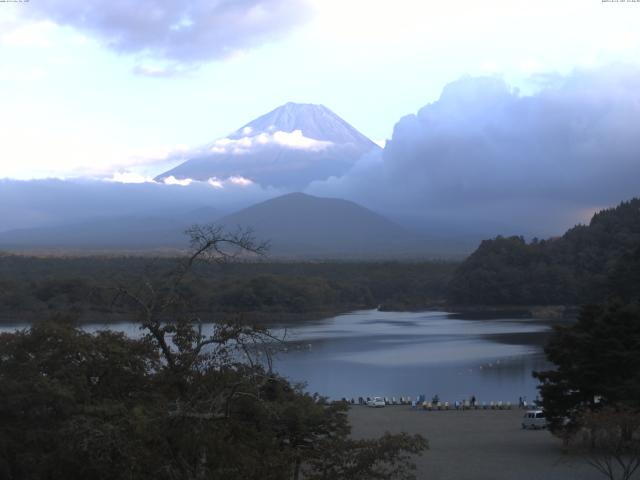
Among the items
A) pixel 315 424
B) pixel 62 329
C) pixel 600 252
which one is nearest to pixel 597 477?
pixel 315 424

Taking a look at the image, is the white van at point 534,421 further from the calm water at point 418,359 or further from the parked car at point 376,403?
the parked car at point 376,403

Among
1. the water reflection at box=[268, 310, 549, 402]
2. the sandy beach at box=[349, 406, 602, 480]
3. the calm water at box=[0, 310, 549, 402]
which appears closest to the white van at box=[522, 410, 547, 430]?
the sandy beach at box=[349, 406, 602, 480]

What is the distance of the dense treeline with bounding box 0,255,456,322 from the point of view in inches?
1612

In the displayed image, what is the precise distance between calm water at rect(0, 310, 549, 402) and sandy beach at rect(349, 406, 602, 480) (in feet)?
7.67

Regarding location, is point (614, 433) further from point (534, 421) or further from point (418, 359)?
point (418, 359)

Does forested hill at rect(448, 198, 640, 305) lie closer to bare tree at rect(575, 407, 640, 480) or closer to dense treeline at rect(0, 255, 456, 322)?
dense treeline at rect(0, 255, 456, 322)

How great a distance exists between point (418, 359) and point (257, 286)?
21.4 meters

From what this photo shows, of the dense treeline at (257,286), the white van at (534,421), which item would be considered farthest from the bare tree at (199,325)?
the dense treeline at (257,286)

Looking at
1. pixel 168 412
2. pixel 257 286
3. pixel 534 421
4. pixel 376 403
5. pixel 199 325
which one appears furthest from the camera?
pixel 257 286

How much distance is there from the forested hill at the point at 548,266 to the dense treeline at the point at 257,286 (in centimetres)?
389

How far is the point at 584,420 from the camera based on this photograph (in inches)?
343

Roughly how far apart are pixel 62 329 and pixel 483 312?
4369cm

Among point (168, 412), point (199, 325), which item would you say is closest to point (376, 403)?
point (199, 325)

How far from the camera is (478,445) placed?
41.8 ft
